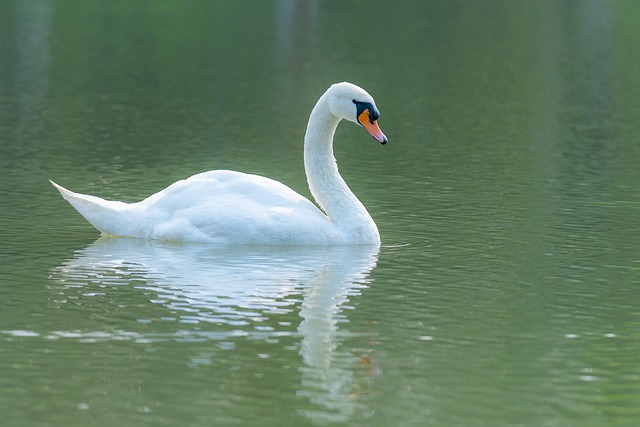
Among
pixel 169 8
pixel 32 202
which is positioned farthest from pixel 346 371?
pixel 169 8

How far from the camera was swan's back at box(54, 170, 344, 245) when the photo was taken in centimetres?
1376

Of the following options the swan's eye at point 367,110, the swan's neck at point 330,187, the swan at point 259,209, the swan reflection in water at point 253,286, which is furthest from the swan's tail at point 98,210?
the swan's eye at point 367,110

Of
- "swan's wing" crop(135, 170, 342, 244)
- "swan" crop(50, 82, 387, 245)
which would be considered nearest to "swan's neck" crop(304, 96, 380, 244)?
"swan" crop(50, 82, 387, 245)

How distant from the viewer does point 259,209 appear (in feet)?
45.4

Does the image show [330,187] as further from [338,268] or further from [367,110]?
[338,268]

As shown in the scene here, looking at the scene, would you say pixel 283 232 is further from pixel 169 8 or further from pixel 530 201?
pixel 169 8

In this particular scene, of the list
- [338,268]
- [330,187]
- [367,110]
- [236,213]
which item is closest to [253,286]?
[338,268]

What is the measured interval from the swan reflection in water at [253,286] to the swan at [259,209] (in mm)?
121

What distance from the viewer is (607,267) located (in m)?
13.2

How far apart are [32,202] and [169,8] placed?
38412 mm

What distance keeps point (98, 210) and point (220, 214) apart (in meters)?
1.25

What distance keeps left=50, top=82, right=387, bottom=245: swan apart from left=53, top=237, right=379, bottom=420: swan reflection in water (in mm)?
121

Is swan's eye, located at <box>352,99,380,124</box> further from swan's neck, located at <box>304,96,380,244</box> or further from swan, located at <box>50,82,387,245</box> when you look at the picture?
swan's neck, located at <box>304,96,380,244</box>

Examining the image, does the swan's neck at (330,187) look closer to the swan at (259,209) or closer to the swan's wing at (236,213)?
the swan at (259,209)
